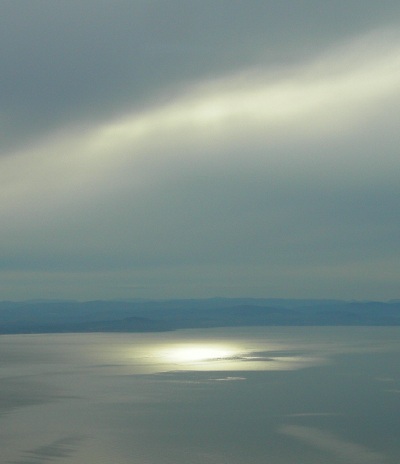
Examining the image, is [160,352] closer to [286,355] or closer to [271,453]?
[286,355]

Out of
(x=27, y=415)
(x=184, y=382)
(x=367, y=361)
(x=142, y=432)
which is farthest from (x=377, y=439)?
(x=367, y=361)

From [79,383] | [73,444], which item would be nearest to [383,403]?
[73,444]

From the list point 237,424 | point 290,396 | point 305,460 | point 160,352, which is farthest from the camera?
point 160,352

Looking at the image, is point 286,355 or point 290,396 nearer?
point 290,396

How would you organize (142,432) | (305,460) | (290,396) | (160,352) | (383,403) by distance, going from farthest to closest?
(160,352), (290,396), (383,403), (142,432), (305,460)

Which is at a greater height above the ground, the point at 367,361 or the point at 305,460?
the point at 367,361

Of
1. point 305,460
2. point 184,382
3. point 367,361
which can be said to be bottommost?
point 305,460
